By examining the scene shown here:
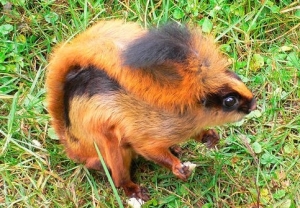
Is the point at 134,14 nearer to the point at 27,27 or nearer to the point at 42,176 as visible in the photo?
the point at 27,27

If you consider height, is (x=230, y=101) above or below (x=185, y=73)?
below

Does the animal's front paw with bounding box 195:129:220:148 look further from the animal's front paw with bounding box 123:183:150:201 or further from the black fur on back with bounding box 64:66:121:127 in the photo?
the black fur on back with bounding box 64:66:121:127

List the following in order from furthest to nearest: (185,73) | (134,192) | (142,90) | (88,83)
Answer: (134,192) → (88,83) → (142,90) → (185,73)

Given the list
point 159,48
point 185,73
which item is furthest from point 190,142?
point 159,48

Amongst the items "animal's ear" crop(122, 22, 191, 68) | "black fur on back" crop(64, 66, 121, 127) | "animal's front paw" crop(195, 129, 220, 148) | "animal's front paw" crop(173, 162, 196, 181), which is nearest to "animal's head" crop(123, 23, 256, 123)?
"animal's ear" crop(122, 22, 191, 68)

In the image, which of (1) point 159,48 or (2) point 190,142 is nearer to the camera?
(1) point 159,48

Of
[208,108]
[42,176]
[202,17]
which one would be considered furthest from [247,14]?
[42,176]

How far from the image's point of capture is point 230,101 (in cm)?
346

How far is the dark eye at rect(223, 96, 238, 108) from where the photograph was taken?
345 centimetres

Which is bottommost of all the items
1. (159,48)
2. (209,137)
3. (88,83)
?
(209,137)

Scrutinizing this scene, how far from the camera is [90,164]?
4000 mm

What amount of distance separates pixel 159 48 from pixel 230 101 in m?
0.49

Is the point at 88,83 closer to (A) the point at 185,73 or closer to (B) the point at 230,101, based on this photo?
(A) the point at 185,73

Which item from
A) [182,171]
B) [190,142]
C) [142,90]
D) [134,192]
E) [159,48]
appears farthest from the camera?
[190,142]
